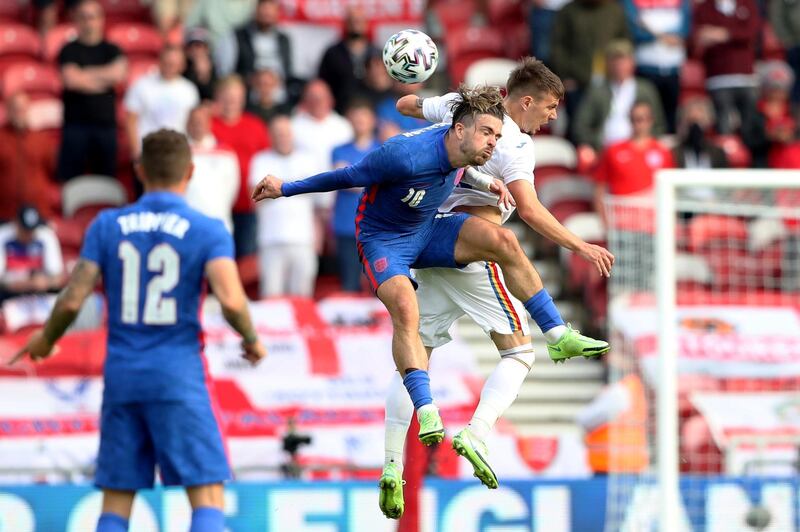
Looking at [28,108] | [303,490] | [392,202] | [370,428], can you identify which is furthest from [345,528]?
[28,108]

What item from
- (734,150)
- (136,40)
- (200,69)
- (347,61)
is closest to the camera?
(200,69)

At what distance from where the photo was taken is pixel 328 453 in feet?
36.4

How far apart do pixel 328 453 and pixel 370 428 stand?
15.9 inches

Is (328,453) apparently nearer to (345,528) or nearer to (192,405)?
(345,528)

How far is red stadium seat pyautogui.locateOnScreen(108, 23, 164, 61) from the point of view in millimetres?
15188

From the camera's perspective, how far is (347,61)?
14664mm

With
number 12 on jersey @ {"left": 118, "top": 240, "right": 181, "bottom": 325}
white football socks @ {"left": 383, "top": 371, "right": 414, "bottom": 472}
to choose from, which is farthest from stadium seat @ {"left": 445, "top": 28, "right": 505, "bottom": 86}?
number 12 on jersey @ {"left": 118, "top": 240, "right": 181, "bottom": 325}

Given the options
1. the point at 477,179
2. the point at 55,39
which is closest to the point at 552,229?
the point at 477,179

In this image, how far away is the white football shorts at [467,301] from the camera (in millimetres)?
7949

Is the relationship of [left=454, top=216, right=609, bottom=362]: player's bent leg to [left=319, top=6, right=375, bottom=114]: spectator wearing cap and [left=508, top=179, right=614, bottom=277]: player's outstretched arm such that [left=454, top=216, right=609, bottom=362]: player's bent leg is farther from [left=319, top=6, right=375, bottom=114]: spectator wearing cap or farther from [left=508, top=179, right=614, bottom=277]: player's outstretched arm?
[left=319, top=6, right=375, bottom=114]: spectator wearing cap

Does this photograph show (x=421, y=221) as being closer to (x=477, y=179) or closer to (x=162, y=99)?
(x=477, y=179)

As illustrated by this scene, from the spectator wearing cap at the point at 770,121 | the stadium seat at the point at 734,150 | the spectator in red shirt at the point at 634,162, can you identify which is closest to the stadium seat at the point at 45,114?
the spectator in red shirt at the point at 634,162

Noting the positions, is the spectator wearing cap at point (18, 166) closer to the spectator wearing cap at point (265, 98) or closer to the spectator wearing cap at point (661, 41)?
the spectator wearing cap at point (265, 98)

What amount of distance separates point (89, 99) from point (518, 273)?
705 centimetres
